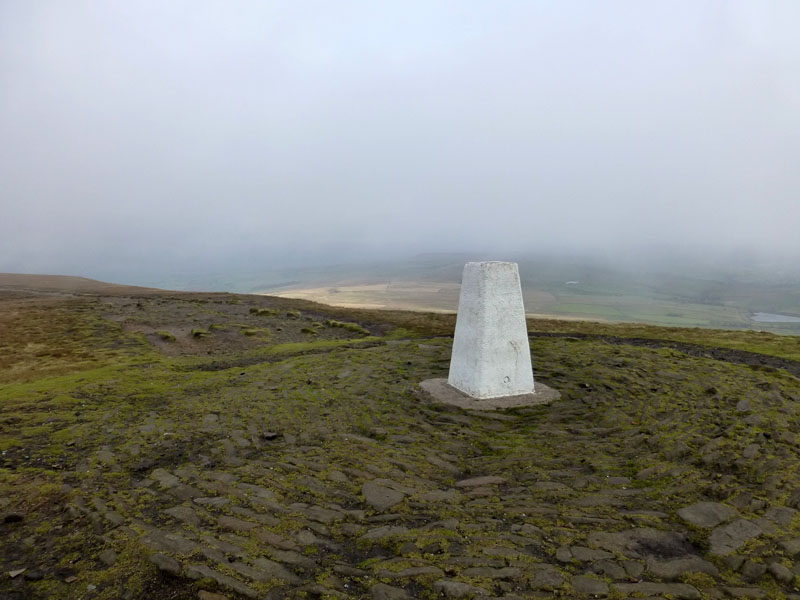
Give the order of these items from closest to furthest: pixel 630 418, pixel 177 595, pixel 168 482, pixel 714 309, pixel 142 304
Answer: pixel 177 595 < pixel 168 482 < pixel 630 418 < pixel 142 304 < pixel 714 309

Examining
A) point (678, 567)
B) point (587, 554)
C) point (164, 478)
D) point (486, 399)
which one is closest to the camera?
point (678, 567)

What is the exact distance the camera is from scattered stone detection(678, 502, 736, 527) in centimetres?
700

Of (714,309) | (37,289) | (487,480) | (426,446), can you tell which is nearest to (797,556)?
(487,480)

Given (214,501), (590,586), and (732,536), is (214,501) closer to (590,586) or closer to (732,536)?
(590,586)

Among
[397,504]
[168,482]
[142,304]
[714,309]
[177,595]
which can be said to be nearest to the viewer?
[177,595]

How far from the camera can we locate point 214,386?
15711 millimetres

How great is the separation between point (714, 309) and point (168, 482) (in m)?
232

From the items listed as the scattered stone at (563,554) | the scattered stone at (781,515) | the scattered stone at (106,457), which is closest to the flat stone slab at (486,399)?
the scattered stone at (781,515)

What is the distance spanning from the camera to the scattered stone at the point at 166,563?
18.6 ft

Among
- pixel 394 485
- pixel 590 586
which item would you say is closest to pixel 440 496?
pixel 394 485

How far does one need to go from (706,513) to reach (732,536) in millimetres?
690

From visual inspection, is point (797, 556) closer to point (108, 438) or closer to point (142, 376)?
point (108, 438)

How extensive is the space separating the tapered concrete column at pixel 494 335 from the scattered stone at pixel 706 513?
639cm

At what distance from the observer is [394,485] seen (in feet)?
27.7
